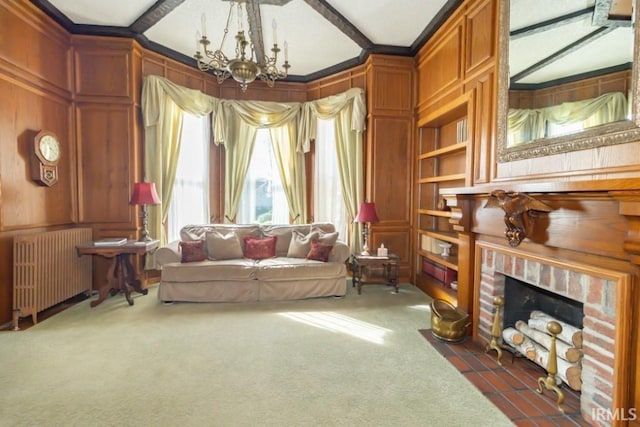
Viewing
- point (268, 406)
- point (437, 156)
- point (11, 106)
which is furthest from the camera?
point (437, 156)

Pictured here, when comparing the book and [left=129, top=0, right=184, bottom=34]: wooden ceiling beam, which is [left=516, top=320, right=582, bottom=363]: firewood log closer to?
the book

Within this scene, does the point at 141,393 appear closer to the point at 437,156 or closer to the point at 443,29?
the point at 437,156

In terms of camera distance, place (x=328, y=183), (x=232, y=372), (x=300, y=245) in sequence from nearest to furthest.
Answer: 1. (x=232, y=372)
2. (x=300, y=245)
3. (x=328, y=183)

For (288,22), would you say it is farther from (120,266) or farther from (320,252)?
(120,266)

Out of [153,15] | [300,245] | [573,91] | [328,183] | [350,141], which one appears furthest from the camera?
[328,183]

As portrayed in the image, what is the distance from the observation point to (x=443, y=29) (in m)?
3.77

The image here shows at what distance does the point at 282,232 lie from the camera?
15.5ft

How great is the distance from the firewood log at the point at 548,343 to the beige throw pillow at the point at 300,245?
8.56 feet

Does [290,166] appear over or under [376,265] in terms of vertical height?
over

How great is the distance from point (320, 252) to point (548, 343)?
8.47ft

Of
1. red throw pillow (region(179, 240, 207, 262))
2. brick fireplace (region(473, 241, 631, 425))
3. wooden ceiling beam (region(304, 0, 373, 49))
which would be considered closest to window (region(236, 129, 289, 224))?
red throw pillow (region(179, 240, 207, 262))

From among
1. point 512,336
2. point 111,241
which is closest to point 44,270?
point 111,241

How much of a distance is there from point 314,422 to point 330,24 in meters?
4.22

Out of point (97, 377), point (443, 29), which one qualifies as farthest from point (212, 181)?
point (443, 29)
